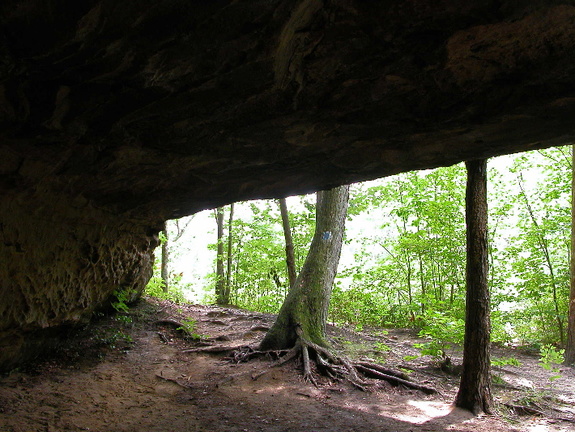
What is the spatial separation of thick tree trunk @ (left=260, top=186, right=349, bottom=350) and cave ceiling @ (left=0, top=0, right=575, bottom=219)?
3755mm

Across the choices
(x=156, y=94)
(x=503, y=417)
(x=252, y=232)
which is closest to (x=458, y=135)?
(x=156, y=94)

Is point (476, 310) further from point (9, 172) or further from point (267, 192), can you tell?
point (9, 172)

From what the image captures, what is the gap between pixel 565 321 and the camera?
11789mm

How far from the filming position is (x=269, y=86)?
138 inches

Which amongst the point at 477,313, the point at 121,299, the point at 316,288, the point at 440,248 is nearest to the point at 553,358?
the point at 477,313

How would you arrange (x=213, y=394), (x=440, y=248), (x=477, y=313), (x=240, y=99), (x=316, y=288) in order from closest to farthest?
(x=240, y=99)
(x=477, y=313)
(x=213, y=394)
(x=316, y=288)
(x=440, y=248)

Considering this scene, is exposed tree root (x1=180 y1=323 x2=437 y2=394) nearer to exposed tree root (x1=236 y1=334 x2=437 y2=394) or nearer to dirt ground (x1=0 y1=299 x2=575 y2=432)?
exposed tree root (x1=236 y1=334 x2=437 y2=394)

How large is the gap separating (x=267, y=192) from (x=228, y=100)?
2466 mm

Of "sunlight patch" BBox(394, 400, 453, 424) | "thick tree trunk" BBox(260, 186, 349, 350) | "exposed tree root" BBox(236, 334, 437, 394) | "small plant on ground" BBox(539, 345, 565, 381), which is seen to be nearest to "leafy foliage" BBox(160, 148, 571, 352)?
"small plant on ground" BBox(539, 345, 565, 381)

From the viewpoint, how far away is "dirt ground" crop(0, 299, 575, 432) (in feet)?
15.8

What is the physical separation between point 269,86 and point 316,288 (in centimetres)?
558

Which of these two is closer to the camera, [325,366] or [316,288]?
[325,366]

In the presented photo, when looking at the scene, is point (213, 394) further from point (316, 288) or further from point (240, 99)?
point (240, 99)

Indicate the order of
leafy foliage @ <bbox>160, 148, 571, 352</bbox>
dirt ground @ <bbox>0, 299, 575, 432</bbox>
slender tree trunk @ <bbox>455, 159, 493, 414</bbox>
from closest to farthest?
dirt ground @ <bbox>0, 299, 575, 432</bbox>
slender tree trunk @ <bbox>455, 159, 493, 414</bbox>
leafy foliage @ <bbox>160, 148, 571, 352</bbox>
